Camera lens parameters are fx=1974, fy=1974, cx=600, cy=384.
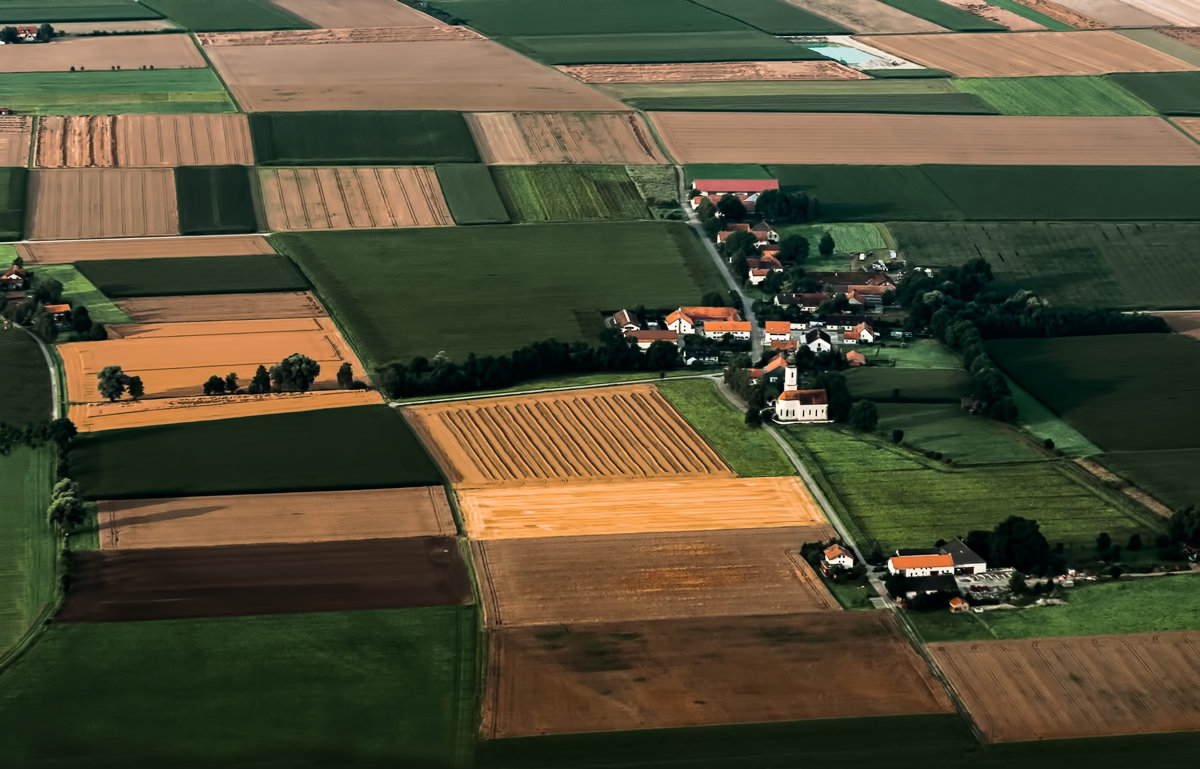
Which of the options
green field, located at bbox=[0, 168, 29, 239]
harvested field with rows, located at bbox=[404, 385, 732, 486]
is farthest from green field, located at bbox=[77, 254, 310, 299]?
harvested field with rows, located at bbox=[404, 385, 732, 486]

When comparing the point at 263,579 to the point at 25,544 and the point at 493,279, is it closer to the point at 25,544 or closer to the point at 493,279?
the point at 25,544

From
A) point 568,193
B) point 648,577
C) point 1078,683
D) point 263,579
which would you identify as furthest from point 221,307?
point 1078,683

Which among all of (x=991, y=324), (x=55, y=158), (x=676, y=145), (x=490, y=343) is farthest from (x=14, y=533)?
(x=676, y=145)

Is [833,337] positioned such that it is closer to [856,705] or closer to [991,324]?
[991,324]

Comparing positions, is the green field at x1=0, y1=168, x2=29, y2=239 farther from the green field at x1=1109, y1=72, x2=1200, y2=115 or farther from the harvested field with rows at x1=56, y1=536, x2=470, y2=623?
the green field at x1=1109, y1=72, x2=1200, y2=115

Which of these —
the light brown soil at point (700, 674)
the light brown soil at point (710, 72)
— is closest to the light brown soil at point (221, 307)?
the light brown soil at point (700, 674)
